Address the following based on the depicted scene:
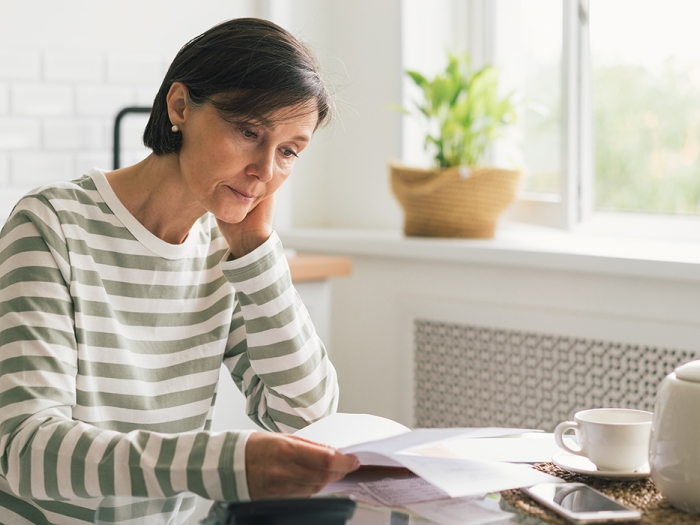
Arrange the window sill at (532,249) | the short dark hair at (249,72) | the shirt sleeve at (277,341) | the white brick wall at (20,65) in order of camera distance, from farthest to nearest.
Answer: the white brick wall at (20,65) → the window sill at (532,249) → the shirt sleeve at (277,341) → the short dark hair at (249,72)

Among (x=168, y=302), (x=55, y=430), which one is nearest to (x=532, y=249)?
(x=168, y=302)

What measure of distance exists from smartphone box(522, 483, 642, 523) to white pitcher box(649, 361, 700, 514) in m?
0.06

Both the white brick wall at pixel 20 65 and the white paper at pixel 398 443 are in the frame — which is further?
the white brick wall at pixel 20 65

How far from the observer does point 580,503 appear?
34.9 inches

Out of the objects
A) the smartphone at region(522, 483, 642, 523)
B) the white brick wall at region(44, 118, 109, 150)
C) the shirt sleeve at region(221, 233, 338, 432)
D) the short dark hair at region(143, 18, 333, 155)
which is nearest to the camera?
the smartphone at region(522, 483, 642, 523)

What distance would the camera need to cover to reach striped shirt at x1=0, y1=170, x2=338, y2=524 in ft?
3.08

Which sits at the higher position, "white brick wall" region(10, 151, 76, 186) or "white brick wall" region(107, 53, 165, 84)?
"white brick wall" region(107, 53, 165, 84)

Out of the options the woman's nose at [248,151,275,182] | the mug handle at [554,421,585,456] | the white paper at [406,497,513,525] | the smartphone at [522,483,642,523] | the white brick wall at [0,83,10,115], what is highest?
the white brick wall at [0,83,10,115]

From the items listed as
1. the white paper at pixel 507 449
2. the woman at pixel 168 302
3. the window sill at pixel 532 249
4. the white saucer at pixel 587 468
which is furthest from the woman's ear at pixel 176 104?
the window sill at pixel 532 249

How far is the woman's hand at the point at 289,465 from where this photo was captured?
34.7 inches

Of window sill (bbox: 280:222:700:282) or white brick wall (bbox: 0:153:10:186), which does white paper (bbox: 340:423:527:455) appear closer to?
window sill (bbox: 280:222:700:282)

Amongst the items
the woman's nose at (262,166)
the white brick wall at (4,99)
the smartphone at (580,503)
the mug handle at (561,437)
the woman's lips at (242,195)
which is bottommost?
the smartphone at (580,503)

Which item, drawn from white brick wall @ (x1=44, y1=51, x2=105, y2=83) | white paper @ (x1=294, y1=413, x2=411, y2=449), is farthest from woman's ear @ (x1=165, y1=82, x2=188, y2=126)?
white brick wall @ (x1=44, y1=51, x2=105, y2=83)

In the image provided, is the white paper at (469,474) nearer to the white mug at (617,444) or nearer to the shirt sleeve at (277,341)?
the white mug at (617,444)
